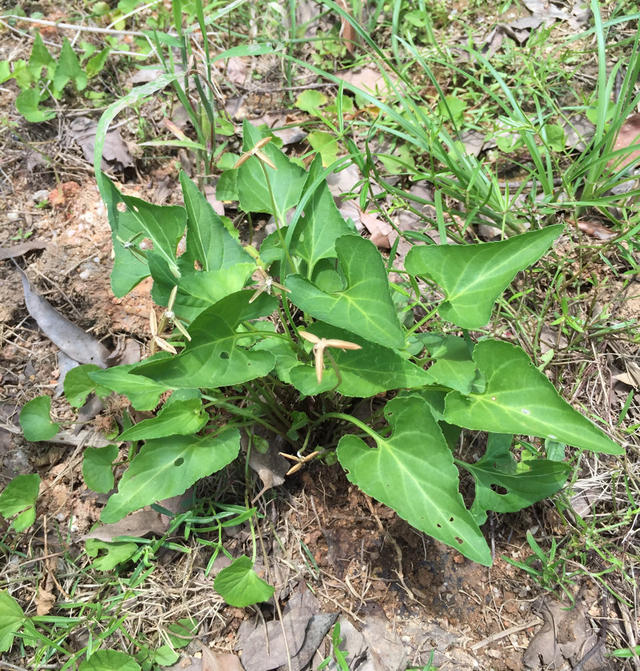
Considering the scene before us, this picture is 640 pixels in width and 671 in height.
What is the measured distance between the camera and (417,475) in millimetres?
1268

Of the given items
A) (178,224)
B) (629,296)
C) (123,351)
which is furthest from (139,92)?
(629,296)

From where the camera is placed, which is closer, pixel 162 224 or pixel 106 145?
pixel 162 224

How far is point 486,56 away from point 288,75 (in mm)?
855

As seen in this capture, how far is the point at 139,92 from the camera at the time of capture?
179 centimetres

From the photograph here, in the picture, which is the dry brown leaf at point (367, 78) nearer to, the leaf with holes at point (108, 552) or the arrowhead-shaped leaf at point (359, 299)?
the arrowhead-shaped leaf at point (359, 299)

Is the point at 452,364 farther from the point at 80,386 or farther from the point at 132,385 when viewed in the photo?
the point at 80,386

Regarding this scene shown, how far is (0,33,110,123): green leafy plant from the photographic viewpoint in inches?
91.5

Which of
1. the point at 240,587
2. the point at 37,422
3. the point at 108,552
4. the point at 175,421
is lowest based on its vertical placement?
the point at 108,552

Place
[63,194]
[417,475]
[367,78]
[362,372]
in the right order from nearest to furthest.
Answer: [417,475], [362,372], [63,194], [367,78]

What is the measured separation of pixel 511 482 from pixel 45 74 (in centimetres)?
252

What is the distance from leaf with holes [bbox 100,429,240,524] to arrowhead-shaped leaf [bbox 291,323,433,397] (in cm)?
30

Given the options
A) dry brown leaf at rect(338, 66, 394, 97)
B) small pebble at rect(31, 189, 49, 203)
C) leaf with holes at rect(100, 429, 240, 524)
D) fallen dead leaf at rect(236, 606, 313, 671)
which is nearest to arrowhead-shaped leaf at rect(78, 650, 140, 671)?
fallen dead leaf at rect(236, 606, 313, 671)

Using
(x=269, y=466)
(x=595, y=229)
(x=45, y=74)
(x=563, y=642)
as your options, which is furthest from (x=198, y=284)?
(x=45, y=74)

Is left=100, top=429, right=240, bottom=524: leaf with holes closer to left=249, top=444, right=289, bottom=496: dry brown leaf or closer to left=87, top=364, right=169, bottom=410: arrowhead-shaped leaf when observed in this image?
left=87, top=364, right=169, bottom=410: arrowhead-shaped leaf
